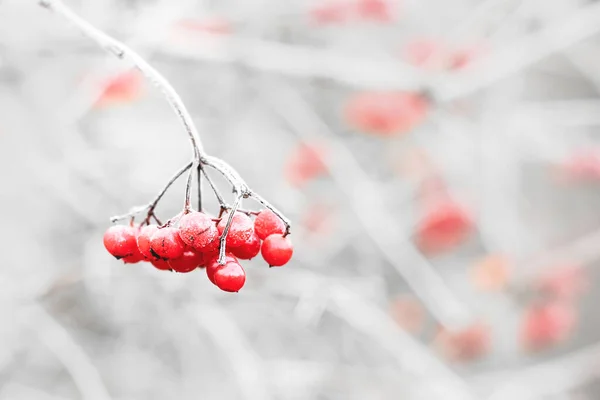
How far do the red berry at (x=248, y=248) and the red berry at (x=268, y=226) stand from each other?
0.04 m

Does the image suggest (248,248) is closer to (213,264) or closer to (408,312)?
(213,264)

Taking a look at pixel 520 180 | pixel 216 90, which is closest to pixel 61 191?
pixel 216 90

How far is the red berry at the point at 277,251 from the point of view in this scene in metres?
1.21

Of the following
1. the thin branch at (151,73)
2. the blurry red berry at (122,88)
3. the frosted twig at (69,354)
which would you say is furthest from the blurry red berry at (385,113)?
the thin branch at (151,73)

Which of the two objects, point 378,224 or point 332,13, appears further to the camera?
point 332,13

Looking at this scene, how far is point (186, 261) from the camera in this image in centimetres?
119

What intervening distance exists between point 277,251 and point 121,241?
300 millimetres

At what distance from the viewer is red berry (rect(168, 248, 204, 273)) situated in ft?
3.86

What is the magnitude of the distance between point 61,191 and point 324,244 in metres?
2.15

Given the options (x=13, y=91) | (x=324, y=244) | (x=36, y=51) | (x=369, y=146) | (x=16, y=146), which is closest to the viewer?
(x=36, y=51)

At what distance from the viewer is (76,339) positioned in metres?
4.15

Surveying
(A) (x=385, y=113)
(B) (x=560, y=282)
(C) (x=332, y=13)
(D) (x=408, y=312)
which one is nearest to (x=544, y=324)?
(B) (x=560, y=282)

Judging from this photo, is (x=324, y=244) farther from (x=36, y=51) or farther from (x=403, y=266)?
(x=36, y=51)

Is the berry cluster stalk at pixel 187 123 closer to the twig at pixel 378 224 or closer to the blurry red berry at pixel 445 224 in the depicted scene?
the twig at pixel 378 224
